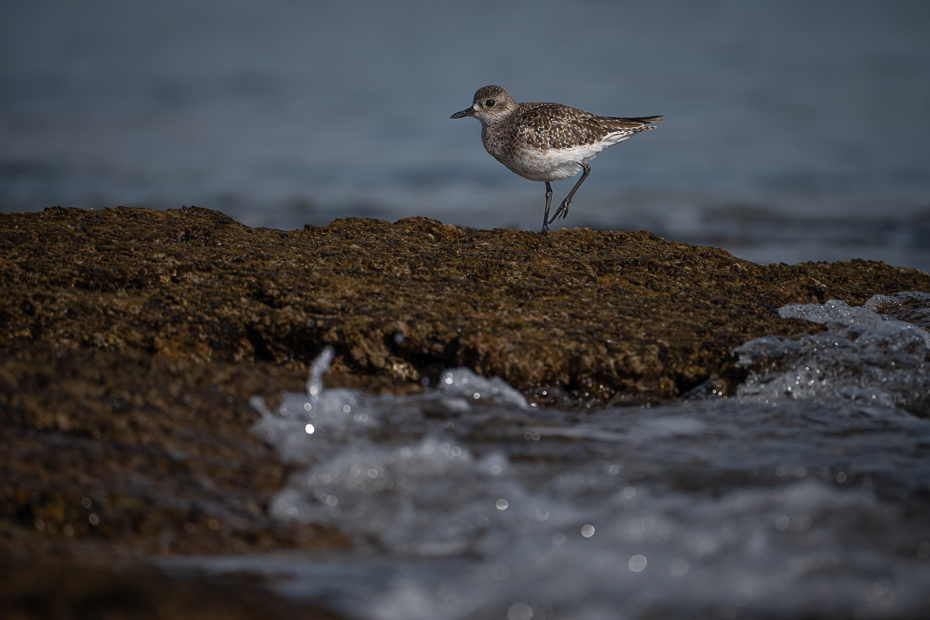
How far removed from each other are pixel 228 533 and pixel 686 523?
1.50 m

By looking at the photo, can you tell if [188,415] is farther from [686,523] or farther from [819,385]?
[819,385]

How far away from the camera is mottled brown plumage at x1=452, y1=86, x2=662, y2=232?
7.49m

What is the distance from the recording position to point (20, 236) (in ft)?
13.9

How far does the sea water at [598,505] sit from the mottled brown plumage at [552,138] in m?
4.28

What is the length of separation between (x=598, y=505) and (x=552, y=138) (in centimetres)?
554

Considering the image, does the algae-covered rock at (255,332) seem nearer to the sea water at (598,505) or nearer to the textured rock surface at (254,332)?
the textured rock surface at (254,332)

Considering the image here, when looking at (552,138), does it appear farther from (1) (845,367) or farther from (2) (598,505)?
(2) (598,505)

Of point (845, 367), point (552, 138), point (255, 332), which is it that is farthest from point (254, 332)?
point (552, 138)

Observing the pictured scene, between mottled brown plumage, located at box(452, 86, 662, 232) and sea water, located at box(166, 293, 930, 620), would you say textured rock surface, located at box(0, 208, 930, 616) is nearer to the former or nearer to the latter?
sea water, located at box(166, 293, 930, 620)

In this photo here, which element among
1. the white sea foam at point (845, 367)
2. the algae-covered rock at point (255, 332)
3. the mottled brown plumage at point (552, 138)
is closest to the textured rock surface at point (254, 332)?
the algae-covered rock at point (255, 332)

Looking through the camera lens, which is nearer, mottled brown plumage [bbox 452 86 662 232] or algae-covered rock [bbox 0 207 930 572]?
algae-covered rock [bbox 0 207 930 572]

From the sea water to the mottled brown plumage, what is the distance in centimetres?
428

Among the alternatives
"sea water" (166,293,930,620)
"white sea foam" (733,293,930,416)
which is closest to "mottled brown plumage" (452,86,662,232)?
"white sea foam" (733,293,930,416)

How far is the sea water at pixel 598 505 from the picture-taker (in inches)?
83.9
